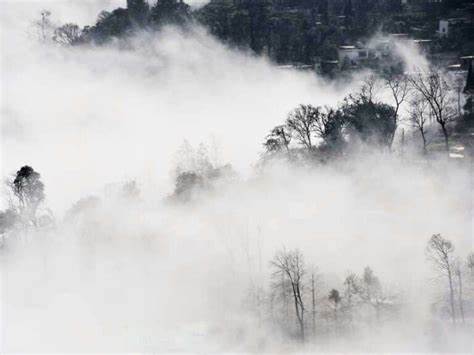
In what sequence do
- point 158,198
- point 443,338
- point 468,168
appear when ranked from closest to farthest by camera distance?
point 443,338, point 468,168, point 158,198

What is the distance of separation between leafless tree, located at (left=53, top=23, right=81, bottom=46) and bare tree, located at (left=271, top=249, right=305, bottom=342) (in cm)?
6480

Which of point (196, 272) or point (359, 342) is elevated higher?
point (196, 272)

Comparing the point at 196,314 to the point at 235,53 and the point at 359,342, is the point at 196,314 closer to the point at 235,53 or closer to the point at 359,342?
the point at 359,342

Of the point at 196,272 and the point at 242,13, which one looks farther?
the point at 242,13

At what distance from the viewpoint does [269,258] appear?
Result: 3306cm

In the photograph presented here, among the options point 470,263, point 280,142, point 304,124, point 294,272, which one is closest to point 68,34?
point 280,142

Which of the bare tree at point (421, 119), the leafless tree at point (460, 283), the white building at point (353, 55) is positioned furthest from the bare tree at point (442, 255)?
the white building at point (353, 55)

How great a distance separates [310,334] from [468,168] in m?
14.4

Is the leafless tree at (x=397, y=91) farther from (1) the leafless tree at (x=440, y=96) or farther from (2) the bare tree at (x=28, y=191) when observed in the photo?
(2) the bare tree at (x=28, y=191)

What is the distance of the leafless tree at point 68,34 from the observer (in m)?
89.8

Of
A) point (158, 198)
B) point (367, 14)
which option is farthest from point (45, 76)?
point (158, 198)

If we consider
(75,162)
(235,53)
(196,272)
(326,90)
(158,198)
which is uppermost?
(235,53)

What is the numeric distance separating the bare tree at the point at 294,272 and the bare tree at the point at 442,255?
5466 mm

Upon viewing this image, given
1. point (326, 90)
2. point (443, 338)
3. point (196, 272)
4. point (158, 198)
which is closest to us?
point (443, 338)
